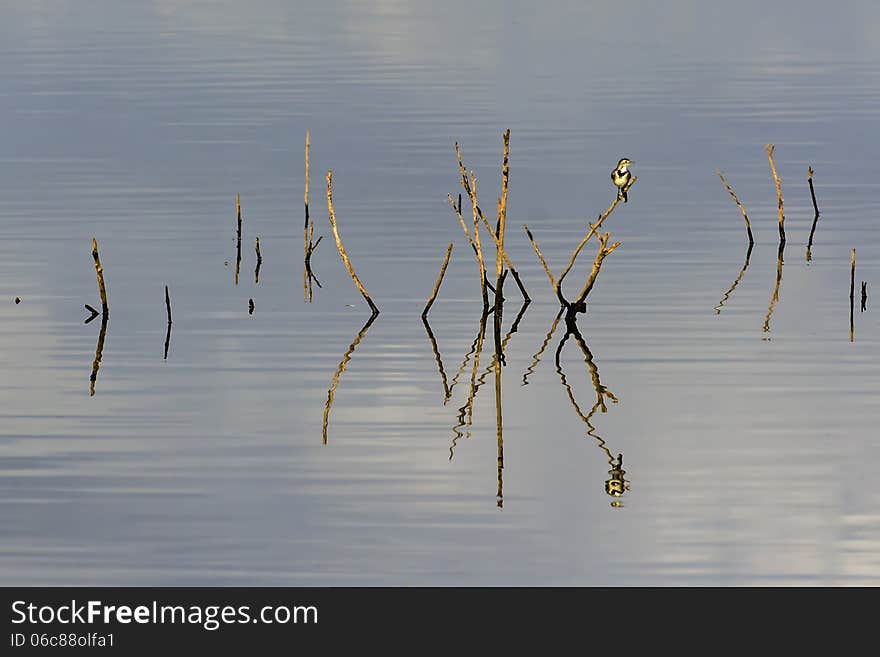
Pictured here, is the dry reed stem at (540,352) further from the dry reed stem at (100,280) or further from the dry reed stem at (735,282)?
the dry reed stem at (100,280)

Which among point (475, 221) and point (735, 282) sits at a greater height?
point (475, 221)

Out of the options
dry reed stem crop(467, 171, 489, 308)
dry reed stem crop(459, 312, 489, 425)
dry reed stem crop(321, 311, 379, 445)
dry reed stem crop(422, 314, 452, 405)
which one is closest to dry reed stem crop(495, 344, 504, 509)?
dry reed stem crop(459, 312, 489, 425)

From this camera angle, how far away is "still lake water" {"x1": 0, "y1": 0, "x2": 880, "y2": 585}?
56.0 feet

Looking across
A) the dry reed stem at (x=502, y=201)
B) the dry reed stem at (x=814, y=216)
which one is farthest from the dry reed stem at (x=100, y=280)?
the dry reed stem at (x=814, y=216)

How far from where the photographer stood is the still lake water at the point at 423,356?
17078mm

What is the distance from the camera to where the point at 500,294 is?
25.7 m

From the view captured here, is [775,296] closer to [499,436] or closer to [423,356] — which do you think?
[423,356]

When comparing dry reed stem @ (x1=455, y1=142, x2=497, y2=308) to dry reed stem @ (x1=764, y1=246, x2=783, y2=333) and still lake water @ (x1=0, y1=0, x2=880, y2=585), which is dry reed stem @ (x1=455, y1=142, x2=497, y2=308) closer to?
still lake water @ (x1=0, y1=0, x2=880, y2=585)

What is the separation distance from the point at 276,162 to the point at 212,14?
192 ft

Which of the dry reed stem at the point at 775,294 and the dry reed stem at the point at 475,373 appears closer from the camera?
the dry reed stem at the point at 475,373

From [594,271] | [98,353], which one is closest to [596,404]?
[594,271]

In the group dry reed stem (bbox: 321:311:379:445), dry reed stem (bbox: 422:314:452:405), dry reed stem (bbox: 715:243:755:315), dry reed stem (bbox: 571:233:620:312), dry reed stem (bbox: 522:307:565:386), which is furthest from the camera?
dry reed stem (bbox: 715:243:755:315)

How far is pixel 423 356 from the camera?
24.1m

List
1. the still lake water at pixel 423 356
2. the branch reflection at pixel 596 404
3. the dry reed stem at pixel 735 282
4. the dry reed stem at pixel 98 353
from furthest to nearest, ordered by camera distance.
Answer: the dry reed stem at pixel 735 282 < the dry reed stem at pixel 98 353 < the branch reflection at pixel 596 404 < the still lake water at pixel 423 356
